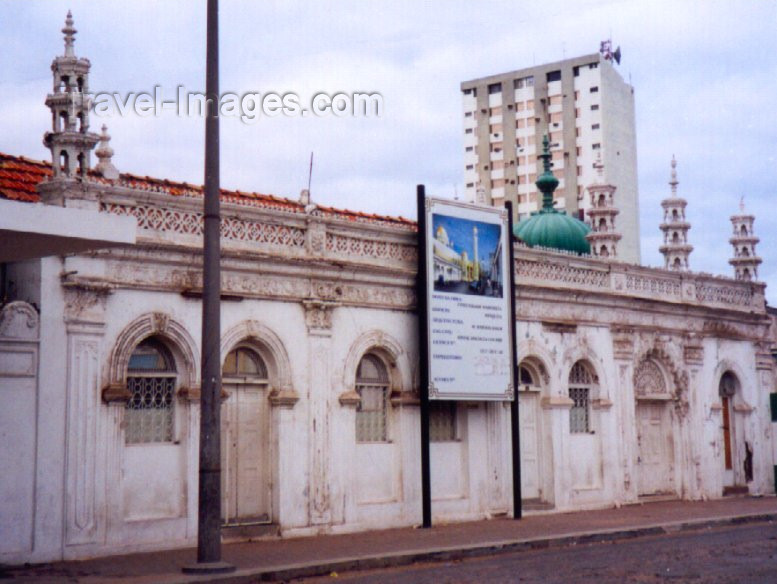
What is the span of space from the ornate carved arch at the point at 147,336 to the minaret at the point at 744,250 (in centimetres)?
1638

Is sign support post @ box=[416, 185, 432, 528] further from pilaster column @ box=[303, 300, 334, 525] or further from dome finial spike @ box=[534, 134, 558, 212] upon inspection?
dome finial spike @ box=[534, 134, 558, 212]

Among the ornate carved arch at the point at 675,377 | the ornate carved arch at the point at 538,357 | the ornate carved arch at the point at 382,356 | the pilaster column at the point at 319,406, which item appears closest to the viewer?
the pilaster column at the point at 319,406

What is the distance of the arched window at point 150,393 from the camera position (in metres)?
16.0

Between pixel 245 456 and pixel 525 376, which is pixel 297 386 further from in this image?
pixel 525 376

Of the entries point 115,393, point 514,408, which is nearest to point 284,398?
point 115,393

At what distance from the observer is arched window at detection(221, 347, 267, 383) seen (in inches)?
683

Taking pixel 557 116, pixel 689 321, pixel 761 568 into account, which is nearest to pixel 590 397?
pixel 689 321

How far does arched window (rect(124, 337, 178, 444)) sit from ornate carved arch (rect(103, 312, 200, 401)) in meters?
0.18

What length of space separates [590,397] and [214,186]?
468 inches

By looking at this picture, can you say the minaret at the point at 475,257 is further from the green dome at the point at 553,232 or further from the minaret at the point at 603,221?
the green dome at the point at 553,232

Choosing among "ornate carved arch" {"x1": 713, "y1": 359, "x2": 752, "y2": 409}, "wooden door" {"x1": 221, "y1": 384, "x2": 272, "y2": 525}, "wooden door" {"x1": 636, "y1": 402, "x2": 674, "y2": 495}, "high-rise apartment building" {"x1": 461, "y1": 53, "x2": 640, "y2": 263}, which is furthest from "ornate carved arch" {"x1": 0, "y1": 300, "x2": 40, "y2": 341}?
"high-rise apartment building" {"x1": 461, "y1": 53, "x2": 640, "y2": 263}

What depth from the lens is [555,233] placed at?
2936 centimetres

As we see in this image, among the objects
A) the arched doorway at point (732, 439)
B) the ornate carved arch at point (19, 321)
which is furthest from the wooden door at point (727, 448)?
the ornate carved arch at point (19, 321)

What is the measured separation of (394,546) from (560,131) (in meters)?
57.8
